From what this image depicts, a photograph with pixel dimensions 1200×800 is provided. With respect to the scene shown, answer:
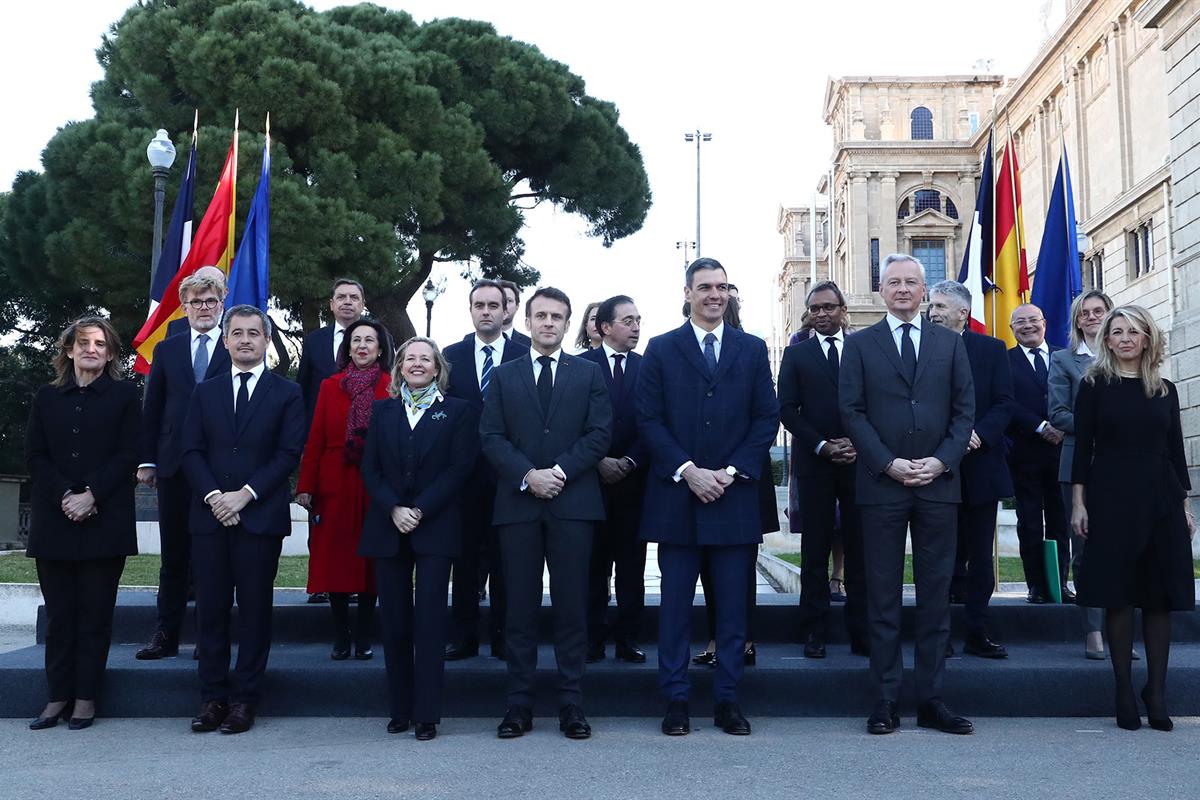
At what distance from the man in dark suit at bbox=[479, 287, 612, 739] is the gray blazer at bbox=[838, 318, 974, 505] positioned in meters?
1.24

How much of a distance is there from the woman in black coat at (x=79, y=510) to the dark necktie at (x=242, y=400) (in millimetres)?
561

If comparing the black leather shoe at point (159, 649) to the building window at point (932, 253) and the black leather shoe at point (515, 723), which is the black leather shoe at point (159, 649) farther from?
the building window at point (932, 253)

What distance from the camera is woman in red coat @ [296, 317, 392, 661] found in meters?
6.29

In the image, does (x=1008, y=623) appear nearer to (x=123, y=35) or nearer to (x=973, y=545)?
(x=973, y=545)

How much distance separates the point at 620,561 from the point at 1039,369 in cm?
320

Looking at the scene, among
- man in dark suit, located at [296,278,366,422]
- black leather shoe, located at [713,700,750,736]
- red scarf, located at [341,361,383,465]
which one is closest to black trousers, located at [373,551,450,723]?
red scarf, located at [341,361,383,465]

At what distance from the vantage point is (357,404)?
648 centimetres

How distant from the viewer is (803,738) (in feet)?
17.3

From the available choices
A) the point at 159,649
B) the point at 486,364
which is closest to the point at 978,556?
the point at 486,364

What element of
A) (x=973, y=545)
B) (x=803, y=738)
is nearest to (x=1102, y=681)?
(x=973, y=545)

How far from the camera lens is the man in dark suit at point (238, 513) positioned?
557 centimetres

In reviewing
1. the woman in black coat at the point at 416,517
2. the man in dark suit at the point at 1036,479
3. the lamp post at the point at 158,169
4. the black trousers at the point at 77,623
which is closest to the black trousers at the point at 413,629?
the woman in black coat at the point at 416,517

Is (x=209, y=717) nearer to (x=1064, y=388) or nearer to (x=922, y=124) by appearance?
(x=1064, y=388)

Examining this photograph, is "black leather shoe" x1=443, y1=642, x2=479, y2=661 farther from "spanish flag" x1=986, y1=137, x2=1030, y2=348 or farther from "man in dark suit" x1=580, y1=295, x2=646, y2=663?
"spanish flag" x1=986, y1=137, x2=1030, y2=348
